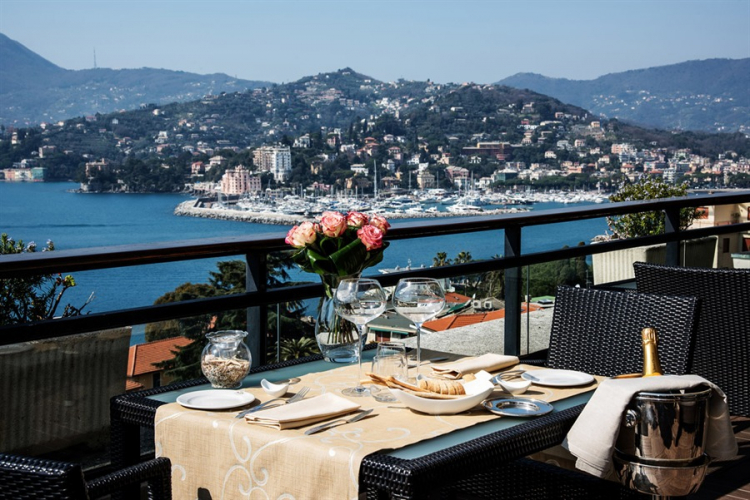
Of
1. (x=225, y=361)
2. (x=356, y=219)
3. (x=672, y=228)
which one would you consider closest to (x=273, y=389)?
(x=225, y=361)

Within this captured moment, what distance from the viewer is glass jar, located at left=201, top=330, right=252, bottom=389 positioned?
6.86 ft

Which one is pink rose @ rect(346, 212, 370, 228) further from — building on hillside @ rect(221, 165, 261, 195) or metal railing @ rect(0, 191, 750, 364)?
building on hillside @ rect(221, 165, 261, 195)

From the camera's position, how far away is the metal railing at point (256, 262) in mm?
2693

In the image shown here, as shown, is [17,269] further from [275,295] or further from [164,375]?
[275,295]

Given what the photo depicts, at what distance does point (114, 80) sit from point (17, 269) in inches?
3536

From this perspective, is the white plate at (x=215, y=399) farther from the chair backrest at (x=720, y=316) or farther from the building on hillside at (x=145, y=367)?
the chair backrest at (x=720, y=316)

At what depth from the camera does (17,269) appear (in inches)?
102

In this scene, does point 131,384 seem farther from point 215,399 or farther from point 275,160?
point 275,160

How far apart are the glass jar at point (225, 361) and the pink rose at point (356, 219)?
1.72 feet

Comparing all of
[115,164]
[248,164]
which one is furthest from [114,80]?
[248,164]

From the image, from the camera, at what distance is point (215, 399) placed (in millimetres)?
1989

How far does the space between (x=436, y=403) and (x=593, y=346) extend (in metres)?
0.96

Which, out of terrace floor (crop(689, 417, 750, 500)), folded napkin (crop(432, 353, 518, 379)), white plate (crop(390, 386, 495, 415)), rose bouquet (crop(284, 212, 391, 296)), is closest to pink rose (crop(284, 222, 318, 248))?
rose bouquet (crop(284, 212, 391, 296))

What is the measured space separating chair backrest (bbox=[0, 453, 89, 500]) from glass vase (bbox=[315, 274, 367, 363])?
3.89ft
